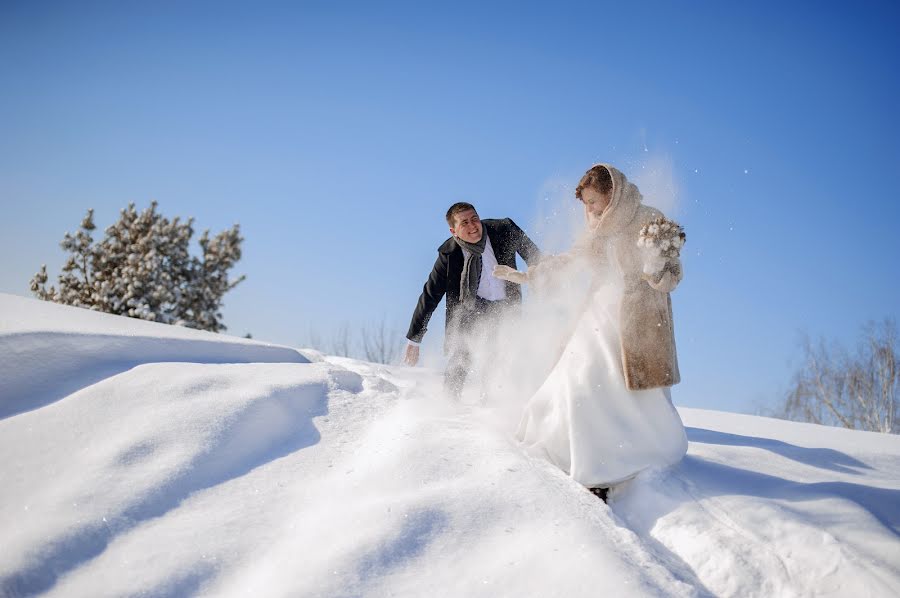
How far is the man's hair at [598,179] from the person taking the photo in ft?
Result: 10.7

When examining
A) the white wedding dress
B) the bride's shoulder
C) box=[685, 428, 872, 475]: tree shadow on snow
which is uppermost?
the bride's shoulder

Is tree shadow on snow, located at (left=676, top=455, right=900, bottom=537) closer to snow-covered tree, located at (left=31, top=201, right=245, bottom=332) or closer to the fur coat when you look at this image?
the fur coat

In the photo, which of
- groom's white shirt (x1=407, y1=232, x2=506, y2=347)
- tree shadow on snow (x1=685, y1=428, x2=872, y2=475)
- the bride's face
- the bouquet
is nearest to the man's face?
groom's white shirt (x1=407, y1=232, x2=506, y2=347)

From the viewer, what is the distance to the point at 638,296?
301cm

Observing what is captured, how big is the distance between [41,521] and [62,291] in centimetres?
1641

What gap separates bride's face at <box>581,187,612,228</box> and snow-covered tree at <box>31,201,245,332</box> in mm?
14444

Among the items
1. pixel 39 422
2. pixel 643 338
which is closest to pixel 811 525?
pixel 643 338

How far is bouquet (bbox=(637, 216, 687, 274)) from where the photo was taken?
2912 millimetres

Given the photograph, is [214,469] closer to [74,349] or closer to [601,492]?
[74,349]

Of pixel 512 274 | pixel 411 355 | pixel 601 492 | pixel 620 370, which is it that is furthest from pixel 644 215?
pixel 411 355

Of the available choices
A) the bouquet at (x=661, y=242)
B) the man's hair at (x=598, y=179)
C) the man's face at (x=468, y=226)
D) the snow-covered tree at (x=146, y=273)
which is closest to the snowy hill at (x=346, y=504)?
the bouquet at (x=661, y=242)

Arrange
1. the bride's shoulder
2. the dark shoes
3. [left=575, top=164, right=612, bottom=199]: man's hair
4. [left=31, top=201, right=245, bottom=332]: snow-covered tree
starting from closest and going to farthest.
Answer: the dark shoes < the bride's shoulder < [left=575, top=164, right=612, bottom=199]: man's hair < [left=31, top=201, right=245, bottom=332]: snow-covered tree

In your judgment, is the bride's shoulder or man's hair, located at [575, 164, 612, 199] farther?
man's hair, located at [575, 164, 612, 199]

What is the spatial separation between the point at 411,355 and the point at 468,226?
1.17 meters
